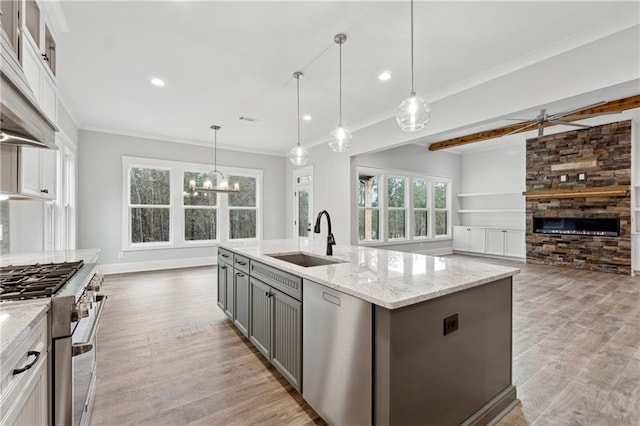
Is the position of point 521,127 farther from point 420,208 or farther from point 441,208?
point 441,208

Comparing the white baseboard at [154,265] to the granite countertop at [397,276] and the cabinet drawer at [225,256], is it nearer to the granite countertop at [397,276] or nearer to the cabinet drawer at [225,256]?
the cabinet drawer at [225,256]

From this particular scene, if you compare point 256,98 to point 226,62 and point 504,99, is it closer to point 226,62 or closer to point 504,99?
point 226,62

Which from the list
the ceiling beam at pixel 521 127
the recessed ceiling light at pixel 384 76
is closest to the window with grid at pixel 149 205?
the recessed ceiling light at pixel 384 76

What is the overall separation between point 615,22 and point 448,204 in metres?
6.38

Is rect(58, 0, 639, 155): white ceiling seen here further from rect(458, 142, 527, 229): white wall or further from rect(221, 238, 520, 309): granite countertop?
rect(458, 142, 527, 229): white wall

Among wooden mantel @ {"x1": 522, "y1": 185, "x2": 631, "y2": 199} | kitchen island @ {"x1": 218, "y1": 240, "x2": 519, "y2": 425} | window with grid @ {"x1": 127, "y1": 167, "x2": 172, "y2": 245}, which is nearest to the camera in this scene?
kitchen island @ {"x1": 218, "y1": 240, "x2": 519, "y2": 425}

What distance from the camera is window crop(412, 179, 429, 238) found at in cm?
793

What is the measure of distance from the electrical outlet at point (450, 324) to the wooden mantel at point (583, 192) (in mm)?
6622

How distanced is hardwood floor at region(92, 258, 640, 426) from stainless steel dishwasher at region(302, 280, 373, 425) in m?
0.30

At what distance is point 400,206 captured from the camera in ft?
25.1

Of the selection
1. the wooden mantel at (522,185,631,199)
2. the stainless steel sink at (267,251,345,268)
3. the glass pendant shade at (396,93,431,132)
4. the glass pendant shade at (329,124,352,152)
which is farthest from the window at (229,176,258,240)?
the wooden mantel at (522,185,631,199)

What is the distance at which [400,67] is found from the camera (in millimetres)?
3439

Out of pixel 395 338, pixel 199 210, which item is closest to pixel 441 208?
pixel 199 210

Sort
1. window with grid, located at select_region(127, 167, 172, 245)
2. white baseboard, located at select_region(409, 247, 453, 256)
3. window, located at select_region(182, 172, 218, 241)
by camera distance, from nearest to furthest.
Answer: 1. window with grid, located at select_region(127, 167, 172, 245)
2. window, located at select_region(182, 172, 218, 241)
3. white baseboard, located at select_region(409, 247, 453, 256)
